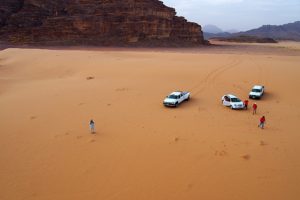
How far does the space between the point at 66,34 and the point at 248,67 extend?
4920 centimetres

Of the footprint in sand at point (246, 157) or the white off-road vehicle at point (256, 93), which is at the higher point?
the white off-road vehicle at point (256, 93)

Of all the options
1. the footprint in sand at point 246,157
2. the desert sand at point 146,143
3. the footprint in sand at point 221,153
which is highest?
the footprint in sand at point 246,157

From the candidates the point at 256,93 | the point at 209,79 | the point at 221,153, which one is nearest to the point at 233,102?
the point at 256,93

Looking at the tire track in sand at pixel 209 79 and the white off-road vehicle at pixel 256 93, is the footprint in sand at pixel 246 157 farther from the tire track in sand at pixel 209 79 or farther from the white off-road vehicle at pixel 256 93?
the tire track in sand at pixel 209 79

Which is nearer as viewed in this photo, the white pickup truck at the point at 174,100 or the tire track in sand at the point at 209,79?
the white pickup truck at the point at 174,100

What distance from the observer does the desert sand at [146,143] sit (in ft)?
30.5

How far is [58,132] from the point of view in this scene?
13.8m

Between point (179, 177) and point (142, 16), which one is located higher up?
point (142, 16)

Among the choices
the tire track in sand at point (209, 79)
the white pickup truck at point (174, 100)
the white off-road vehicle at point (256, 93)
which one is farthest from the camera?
the tire track in sand at point (209, 79)

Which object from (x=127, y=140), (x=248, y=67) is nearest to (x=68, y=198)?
(x=127, y=140)

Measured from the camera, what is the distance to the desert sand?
9305 mm

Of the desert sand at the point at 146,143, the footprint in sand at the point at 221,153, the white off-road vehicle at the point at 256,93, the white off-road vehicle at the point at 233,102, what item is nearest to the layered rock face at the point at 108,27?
the desert sand at the point at 146,143

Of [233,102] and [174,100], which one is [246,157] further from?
[174,100]

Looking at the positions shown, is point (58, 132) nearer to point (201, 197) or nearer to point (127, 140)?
point (127, 140)
